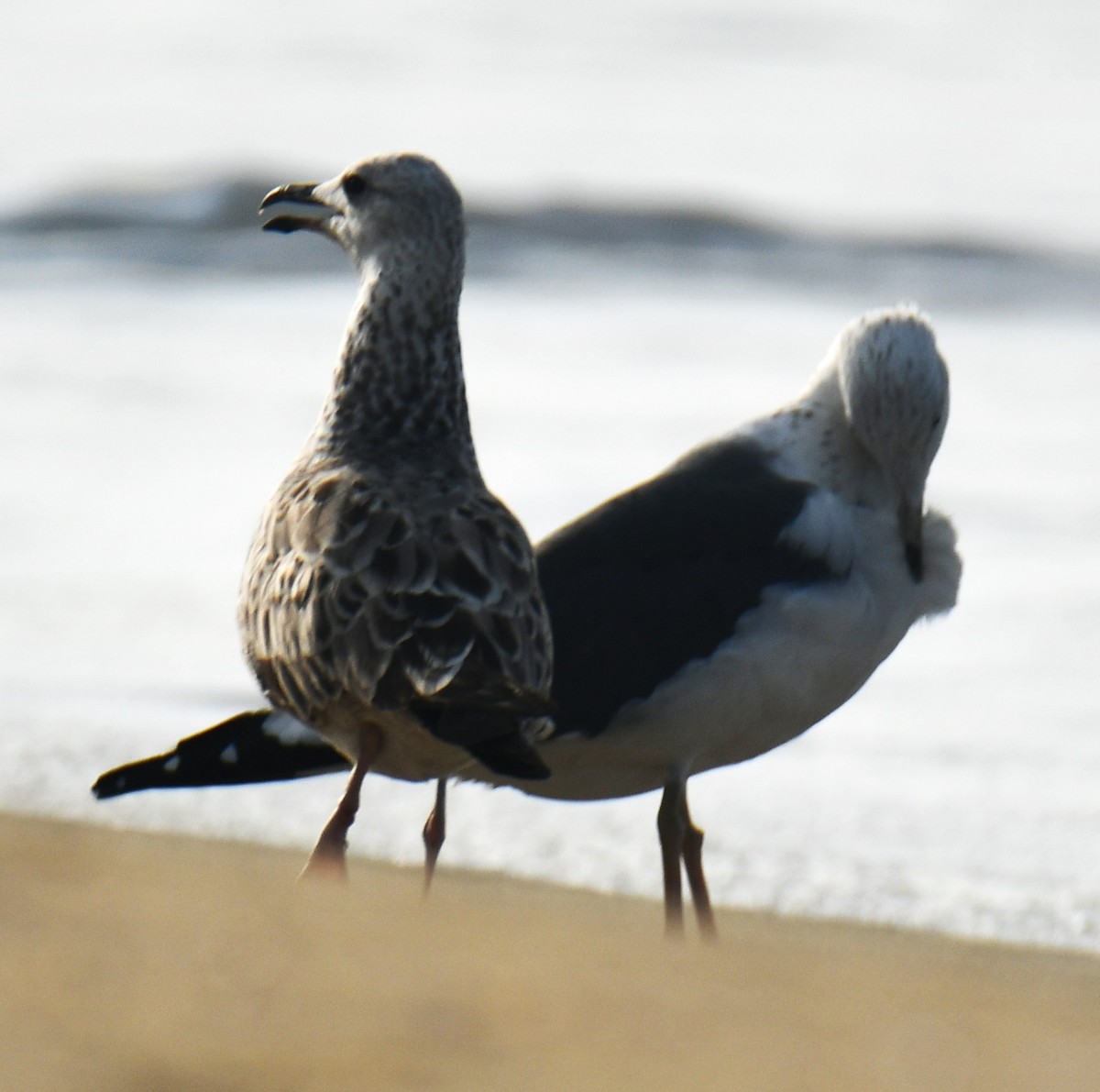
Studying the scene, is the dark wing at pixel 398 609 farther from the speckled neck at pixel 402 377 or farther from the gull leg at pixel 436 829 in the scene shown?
the gull leg at pixel 436 829

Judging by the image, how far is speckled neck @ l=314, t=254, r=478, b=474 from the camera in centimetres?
492

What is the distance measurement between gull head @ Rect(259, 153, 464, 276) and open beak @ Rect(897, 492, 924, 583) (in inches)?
47.3

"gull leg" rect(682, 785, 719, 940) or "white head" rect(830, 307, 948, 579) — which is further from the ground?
"white head" rect(830, 307, 948, 579)

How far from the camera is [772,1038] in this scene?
2.96 m

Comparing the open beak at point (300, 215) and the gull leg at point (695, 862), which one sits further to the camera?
the open beak at point (300, 215)

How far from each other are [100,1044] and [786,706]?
269cm

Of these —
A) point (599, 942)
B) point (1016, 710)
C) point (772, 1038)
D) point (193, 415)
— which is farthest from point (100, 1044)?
point (193, 415)

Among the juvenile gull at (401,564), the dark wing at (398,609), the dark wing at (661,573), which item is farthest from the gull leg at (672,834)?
the dark wing at (398,609)

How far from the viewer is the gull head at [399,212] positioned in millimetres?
5160

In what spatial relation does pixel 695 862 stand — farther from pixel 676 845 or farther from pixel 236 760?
pixel 236 760

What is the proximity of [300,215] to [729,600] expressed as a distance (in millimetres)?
1400

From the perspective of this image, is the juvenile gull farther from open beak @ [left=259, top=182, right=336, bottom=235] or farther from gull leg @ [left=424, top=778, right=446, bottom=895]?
gull leg @ [left=424, top=778, right=446, bottom=895]

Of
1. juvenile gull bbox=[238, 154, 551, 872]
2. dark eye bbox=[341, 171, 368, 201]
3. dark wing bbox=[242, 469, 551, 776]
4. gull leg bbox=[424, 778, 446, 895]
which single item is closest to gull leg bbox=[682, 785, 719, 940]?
gull leg bbox=[424, 778, 446, 895]

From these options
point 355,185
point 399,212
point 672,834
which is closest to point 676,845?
point 672,834
